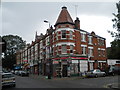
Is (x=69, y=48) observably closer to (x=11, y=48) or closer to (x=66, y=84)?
(x=66, y=84)

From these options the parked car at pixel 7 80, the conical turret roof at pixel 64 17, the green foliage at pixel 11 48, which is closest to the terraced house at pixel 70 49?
the conical turret roof at pixel 64 17

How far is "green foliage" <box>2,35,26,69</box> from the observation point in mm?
89688

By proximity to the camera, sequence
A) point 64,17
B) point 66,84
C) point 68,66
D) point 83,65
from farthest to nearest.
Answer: point 83,65, point 64,17, point 68,66, point 66,84

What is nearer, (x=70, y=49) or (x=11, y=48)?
(x=70, y=49)

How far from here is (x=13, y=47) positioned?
299 ft

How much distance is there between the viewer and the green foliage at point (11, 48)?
8969 centimetres

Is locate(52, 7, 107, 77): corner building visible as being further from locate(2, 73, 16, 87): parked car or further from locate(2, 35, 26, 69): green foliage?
locate(2, 35, 26, 69): green foliage

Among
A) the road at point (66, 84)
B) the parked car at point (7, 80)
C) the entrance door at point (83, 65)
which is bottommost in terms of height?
the road at point (66, 84)

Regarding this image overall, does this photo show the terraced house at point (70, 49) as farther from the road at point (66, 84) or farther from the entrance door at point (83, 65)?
the road at point (66, 84)

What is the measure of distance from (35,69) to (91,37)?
69.9 feet

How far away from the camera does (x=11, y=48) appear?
91.1 metres

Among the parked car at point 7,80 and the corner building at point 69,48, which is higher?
the corner building at point 69,48

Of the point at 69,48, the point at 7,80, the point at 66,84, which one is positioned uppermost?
the point at 69,48

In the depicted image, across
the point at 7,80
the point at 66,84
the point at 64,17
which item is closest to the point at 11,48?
the point at 64,17
